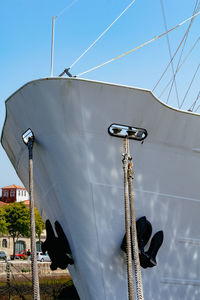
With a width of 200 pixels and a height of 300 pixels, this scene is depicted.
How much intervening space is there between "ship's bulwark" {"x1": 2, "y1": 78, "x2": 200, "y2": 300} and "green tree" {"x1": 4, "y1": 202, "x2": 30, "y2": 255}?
1286 inches

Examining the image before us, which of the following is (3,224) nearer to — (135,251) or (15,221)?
(15,221)

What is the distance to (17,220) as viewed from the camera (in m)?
38.7

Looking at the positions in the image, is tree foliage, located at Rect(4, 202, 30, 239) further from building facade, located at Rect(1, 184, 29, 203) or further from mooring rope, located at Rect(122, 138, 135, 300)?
mooring rope, located at Rect(122, 138, 135, 300)

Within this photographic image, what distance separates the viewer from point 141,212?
257 inches

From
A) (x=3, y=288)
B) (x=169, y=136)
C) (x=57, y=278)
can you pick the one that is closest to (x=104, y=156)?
(x=169, y=136)

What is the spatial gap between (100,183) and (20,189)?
66095 mm

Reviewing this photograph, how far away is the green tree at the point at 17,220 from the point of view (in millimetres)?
38438

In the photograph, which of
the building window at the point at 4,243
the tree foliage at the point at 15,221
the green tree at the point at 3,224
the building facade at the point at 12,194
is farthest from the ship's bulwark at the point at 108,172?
the building facade at the point at 12,194

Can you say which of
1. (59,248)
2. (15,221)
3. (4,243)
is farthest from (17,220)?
(59,248)

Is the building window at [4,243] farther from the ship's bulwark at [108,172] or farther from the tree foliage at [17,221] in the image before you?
the ship's bulwark at [108,172]

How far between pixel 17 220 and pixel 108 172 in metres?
33.7

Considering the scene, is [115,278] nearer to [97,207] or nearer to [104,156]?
[97,207]

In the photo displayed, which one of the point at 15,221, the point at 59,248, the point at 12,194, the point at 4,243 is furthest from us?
the point at 12,194

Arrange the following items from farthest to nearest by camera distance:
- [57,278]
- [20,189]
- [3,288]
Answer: [20,189] < [57,278] < [3,288]
